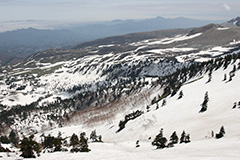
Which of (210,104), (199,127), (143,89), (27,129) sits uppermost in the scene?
(210,104)

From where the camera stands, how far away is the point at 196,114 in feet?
197

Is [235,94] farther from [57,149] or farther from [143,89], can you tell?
[143,89]

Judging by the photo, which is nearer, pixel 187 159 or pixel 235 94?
pixel 187 159

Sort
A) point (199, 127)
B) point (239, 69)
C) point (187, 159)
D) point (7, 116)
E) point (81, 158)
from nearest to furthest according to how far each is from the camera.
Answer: point (187, 159) < point (81, 158) < point (199, 127) < point (239, 69) < point (7, 116)

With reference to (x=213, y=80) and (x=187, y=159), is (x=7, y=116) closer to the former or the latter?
(x=213, y=80)

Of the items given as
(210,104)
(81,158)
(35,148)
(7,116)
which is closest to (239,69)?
(210,104)

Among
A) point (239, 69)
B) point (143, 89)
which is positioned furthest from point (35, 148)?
point (143, 89)

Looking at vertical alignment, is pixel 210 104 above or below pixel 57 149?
above

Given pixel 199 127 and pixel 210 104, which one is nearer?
pixel 199 127

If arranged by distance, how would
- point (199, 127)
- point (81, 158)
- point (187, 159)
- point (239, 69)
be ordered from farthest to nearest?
point (239, 69)
point (199, 127)
point (81, 158)
point (187, 159)

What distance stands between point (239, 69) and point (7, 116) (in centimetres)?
21987

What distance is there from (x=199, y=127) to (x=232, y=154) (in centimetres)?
2659

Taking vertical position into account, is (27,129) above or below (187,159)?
below

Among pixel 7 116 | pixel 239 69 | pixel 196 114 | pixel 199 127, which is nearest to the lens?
pixel 199 127
